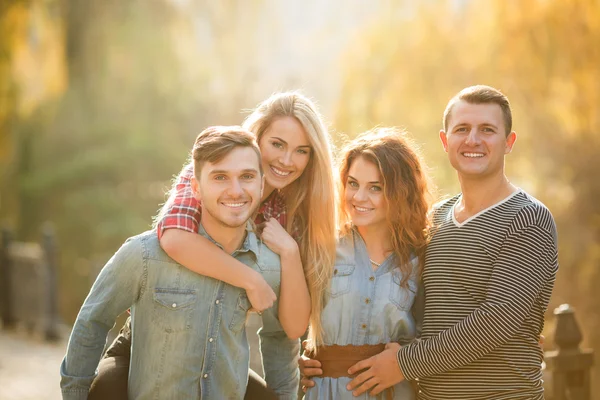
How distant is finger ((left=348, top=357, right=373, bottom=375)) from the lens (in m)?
2.77

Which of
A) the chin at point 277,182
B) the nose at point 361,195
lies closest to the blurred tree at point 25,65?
the chin at point 277,182

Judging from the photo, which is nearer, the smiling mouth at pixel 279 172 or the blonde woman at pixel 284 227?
the blonde woman at pixel 284 227

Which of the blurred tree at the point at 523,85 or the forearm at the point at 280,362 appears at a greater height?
the blurred tree at the point at 523,85

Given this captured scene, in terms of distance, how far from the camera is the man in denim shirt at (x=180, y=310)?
2.59 meters

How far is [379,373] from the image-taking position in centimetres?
274

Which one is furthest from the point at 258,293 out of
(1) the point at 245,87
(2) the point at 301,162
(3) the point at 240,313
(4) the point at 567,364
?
(1) the point at 245,87

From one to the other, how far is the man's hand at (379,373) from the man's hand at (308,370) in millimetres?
164

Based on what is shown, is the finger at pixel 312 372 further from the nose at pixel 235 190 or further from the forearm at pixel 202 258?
the nose at pixel 235 190

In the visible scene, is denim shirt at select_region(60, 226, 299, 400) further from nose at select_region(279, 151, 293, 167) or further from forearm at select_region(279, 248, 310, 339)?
nose at select_region(279, 151, 293, 167)

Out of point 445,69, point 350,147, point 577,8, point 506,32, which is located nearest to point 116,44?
point 445,69

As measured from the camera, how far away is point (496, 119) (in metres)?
2.81

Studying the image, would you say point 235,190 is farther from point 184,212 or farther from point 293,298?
point 293,298

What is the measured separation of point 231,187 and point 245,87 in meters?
11.3

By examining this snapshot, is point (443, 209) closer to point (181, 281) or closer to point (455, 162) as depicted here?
point (455, 162)
